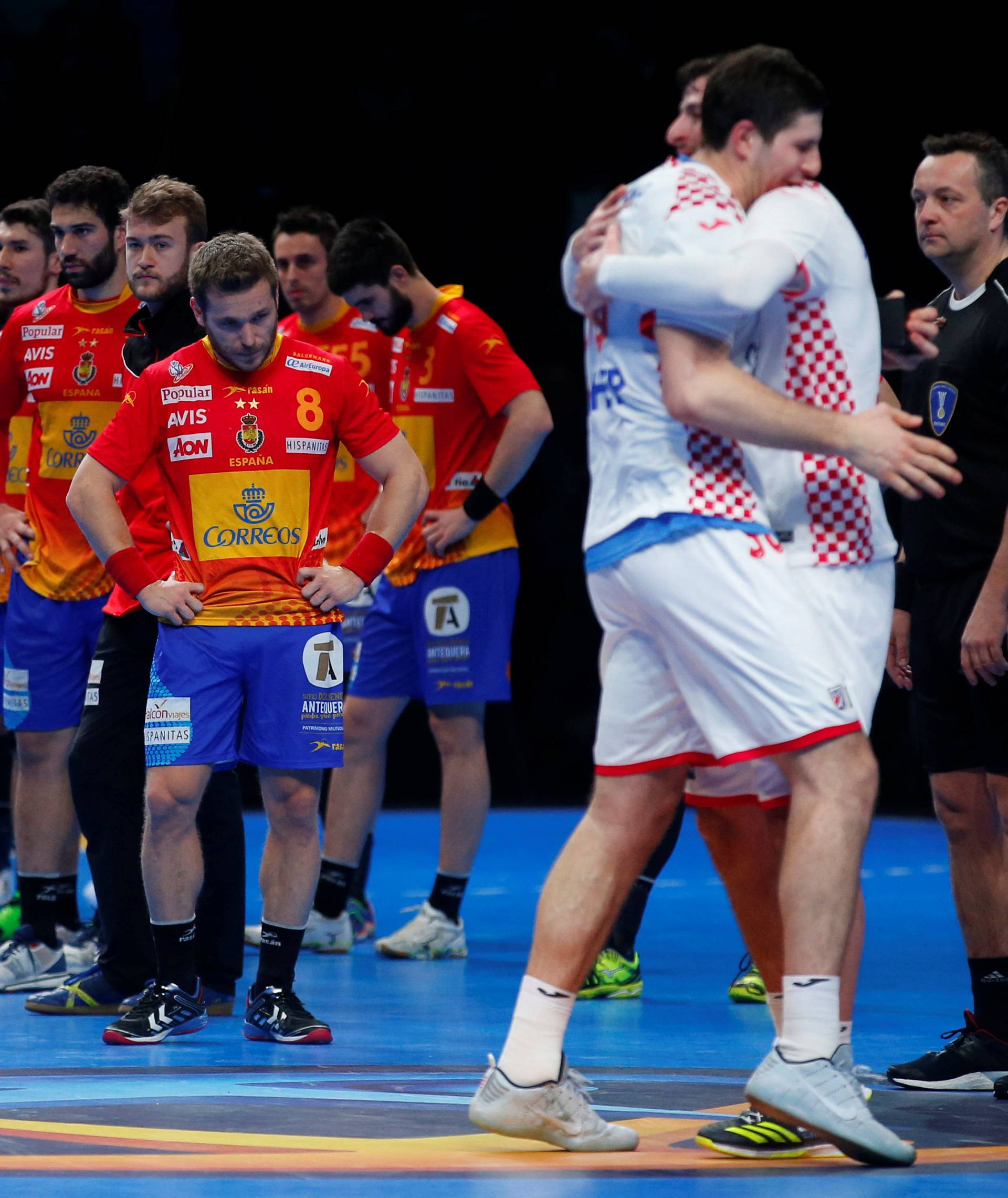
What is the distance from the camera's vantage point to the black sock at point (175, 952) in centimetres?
440

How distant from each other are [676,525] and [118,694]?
2111 mm

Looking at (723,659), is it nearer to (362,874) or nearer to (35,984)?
(35,984)

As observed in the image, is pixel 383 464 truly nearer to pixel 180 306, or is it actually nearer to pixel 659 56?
pixel 180 306

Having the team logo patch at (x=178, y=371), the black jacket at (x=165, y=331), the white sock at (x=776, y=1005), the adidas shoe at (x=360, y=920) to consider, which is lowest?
the adidas shoe at (x=360, y=920)

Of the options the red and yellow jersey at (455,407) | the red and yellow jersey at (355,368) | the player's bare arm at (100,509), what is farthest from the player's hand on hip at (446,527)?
the player's bare arm at (100,509)

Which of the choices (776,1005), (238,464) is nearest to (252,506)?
(238,464)

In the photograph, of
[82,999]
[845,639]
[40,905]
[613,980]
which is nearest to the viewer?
[845,639]

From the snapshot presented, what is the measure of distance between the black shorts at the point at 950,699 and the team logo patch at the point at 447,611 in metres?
2.18

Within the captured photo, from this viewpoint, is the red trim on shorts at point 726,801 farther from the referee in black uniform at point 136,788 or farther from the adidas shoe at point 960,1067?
the referee in black uniform at point 136,788

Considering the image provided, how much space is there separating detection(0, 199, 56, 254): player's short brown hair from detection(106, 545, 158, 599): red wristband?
207 centimetres

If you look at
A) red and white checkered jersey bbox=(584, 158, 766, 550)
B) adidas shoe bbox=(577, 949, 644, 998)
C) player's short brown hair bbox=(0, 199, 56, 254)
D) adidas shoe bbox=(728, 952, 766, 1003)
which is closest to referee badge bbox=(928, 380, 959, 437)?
red and white checkered jersey bbox=(584, 158, 766, 550)

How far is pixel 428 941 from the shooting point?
19.2 feet

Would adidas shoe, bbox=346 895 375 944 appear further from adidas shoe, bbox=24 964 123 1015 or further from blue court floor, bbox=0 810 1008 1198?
adidas shoe, bbox=24 964 123 1015

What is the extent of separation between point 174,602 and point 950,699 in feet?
5.66
